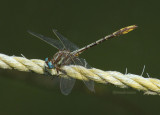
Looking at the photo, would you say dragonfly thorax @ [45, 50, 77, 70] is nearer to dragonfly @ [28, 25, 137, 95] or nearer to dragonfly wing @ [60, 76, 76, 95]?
dragonfly @ [28, 25, 137, 95]

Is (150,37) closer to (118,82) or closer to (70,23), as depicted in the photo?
(70,23)

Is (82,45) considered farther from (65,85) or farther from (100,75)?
(100,75)

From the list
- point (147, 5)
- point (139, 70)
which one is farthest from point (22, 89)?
point (147, 5)

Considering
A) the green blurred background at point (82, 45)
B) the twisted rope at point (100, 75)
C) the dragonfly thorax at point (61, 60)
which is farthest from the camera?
the green blurred background at point (82, 45)

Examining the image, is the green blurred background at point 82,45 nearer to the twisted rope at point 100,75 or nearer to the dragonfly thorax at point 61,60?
the dragonfly thorax at point 61,60

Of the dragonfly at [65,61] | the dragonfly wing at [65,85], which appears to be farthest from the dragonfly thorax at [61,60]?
the dragonfly wing at [65,85]

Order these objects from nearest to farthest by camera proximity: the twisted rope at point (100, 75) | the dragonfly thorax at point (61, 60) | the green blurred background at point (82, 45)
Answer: the twisted rope at point (100, 75) < the dragonfly thorax at point (61, 60) < the green blurred background at point (82, 45)
